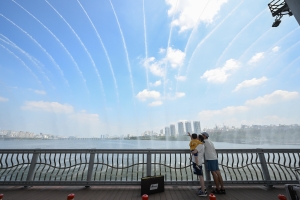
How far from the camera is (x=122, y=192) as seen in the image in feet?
16.1

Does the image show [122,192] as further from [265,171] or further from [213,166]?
[265,171]

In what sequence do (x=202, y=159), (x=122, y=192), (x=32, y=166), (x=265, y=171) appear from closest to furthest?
1. (x=202, y=159)
2. (x=122, y=192)
3. (x=265, y=171)
4. (x=32, y=166)

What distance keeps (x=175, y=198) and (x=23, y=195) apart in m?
5.07

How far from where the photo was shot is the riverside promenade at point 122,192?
178 inches

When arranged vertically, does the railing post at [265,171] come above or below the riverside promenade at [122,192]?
above

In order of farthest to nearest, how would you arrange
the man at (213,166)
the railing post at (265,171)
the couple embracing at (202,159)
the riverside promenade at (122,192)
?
the railing post at (265,171), the man at (213,166), the couple embracing at (202,159), the riverside promenade at (122,192)

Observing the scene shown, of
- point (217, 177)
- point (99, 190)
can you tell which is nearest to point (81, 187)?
point (99, 190)

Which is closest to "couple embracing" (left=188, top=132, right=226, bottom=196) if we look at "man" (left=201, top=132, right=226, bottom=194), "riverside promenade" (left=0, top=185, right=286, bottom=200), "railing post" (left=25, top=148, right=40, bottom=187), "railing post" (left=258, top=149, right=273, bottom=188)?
"man" (left=201, top=132, right=226, bottom=194)

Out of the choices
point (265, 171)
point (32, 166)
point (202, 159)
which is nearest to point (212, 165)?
point (202, 159)

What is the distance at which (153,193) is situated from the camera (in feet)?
15.7

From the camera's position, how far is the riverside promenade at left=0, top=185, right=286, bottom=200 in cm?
453

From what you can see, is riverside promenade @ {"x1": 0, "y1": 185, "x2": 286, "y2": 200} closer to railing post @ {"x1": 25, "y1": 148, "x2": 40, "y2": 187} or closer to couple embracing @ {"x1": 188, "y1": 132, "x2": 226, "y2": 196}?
couple embracing @ {"x1": 188, "y1": 132, "x2": 226, "y2": 196}

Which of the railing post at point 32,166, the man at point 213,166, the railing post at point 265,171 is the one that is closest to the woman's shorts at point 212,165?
the man at point 213,166

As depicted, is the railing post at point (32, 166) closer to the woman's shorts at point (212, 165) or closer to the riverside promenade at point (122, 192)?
the riverside promenade at point (122, 192)
